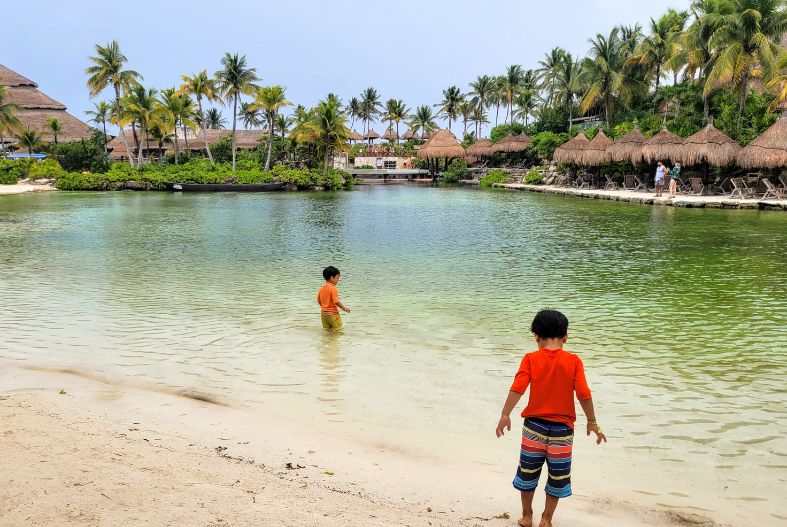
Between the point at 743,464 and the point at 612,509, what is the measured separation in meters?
1.50

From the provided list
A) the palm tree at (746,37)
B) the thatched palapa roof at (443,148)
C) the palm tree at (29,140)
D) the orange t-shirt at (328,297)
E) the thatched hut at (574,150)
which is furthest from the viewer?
the thatched palapa roof at (443,148)

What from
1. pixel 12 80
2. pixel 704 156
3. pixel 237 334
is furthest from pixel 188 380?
pixel 12 80

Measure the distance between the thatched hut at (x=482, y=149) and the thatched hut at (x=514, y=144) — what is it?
2110mm

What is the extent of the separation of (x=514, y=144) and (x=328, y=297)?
4742cm

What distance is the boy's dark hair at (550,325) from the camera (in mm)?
3301

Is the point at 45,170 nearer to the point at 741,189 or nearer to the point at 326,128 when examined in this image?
the point at 326,128

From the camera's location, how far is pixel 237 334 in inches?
328

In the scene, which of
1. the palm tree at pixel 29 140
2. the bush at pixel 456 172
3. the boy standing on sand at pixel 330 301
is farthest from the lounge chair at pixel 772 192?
the palm tree at pixel 29 140

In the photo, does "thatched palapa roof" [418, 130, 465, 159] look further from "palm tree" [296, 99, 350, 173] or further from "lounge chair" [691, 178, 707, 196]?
"lounge chair" [691, 178, 707, 196]

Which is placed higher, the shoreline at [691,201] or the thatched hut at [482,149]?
the thatched hut at [482,149]

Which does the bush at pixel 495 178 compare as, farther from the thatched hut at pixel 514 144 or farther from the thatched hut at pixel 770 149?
the thatched hut at pixel 770 149

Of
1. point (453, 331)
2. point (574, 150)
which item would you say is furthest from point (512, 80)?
point (453, 331)

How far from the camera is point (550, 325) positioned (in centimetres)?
332

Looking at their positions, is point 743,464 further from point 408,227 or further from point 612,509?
point 408,227
